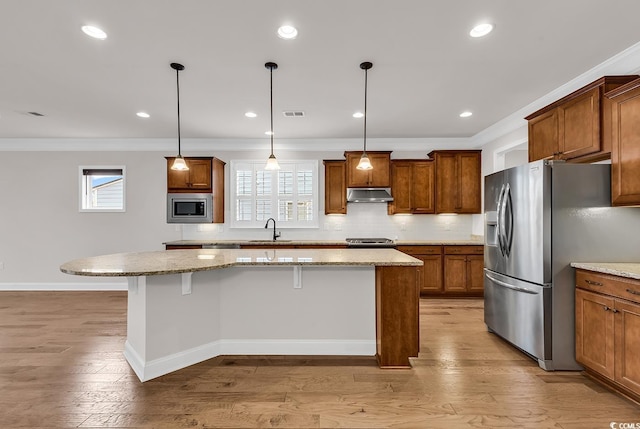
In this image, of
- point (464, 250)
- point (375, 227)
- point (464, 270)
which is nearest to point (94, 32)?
point (375, 227)

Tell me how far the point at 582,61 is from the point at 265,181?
4.57 meters

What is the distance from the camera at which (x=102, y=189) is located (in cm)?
583

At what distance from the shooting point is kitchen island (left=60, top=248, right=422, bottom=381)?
2598 millimetres

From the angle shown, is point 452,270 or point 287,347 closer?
point 287,347

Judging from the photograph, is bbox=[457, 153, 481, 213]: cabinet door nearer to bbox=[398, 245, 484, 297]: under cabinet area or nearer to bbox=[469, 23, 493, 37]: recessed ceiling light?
bbox=[398, 245, 484, 297]: under cabinet area

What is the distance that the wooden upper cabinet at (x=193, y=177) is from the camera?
17.2 feet

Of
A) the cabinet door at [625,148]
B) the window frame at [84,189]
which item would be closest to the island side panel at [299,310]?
the cabinet door at [625,148]

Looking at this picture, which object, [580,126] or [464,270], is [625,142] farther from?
[464,270]

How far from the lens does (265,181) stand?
19.1ft

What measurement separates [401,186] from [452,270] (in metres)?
1.62

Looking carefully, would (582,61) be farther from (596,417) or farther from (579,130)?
(596,417)

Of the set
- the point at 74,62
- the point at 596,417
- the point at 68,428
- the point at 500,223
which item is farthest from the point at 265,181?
the point at 596,417

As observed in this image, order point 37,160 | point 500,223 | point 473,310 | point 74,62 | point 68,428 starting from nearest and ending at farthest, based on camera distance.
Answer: point 68,428 → point 74,62 → point 500,223 → point 473,310 → point 37,160

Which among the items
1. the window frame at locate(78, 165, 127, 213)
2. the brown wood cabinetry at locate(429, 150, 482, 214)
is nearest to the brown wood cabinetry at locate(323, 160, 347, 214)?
the brown wood cabinetry at locate(429, 150, 482, 214)
